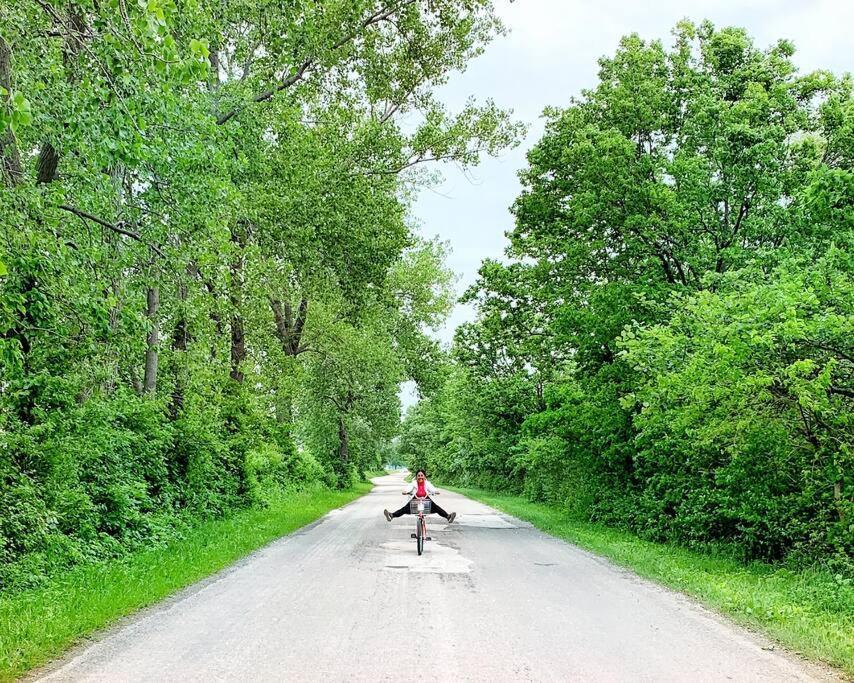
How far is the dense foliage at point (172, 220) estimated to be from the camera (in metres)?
6.97

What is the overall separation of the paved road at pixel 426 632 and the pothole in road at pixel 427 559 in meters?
0.07

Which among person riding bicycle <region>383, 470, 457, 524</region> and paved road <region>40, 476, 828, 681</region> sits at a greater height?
person riding bicycle <region>383, 470, 457, 524</region>

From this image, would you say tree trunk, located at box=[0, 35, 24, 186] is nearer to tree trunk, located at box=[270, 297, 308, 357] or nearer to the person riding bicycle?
the person riding bicycle

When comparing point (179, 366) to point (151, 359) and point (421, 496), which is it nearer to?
point (151, 359)

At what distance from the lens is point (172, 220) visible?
29.5ft

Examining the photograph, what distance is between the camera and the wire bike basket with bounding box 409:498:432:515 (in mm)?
12758

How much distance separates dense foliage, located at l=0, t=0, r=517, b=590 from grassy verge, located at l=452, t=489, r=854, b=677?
7851 mm

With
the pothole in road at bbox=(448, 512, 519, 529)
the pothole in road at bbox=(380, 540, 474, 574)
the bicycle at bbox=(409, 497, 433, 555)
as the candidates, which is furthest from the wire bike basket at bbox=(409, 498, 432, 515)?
the pothole in road at bbox=(448, 512, 519, 529)

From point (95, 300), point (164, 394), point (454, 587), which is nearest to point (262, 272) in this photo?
point (164, 394)

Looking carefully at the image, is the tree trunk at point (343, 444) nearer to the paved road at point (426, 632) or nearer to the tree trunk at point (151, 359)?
the tree trunk at point (151, 359)

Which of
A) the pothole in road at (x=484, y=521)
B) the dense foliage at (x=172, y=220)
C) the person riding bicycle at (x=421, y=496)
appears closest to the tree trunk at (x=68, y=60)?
the dense foliage at (x=172, y=220)

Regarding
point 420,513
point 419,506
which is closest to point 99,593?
point 420,513

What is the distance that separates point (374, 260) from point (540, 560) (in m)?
8.28

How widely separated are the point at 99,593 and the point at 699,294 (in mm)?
10096
